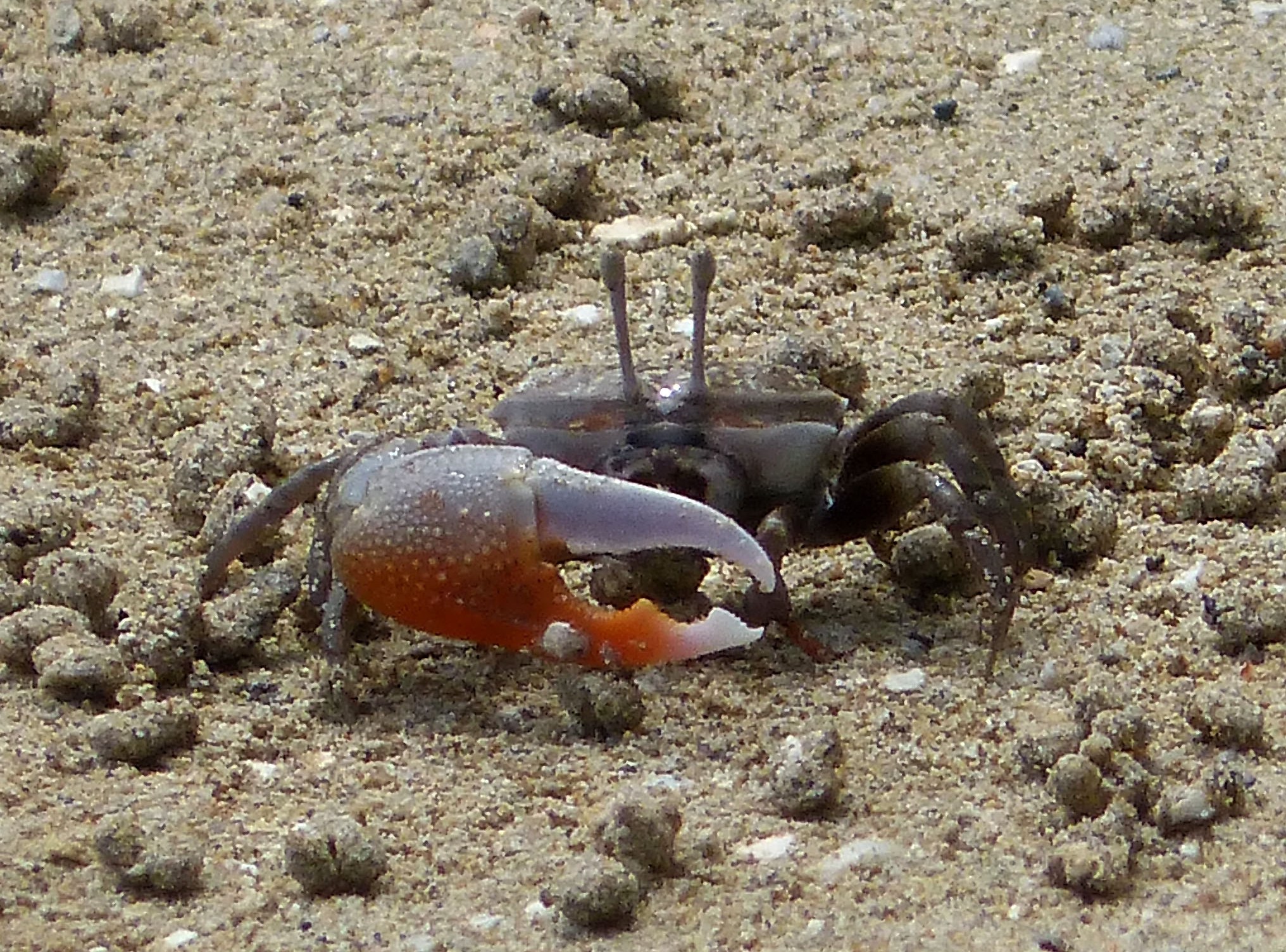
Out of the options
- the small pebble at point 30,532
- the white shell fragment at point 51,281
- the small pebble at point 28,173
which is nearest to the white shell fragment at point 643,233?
the white shell fragment at point 51,281

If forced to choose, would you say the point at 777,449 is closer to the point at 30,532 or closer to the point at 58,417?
the point at 30,532

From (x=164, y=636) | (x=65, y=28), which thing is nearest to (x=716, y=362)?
(x=164, y=636)

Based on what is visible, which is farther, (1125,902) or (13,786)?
(13,786)

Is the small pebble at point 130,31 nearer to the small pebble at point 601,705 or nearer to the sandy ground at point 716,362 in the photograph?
the sandy ground at point 716,362

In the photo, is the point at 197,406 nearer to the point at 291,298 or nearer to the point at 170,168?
the point at 291,298

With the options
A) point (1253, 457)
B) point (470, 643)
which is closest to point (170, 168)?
point (470, 643)

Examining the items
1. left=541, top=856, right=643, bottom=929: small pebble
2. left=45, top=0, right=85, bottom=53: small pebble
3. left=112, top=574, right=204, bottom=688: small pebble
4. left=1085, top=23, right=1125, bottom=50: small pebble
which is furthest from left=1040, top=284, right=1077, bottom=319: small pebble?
left=45, top=0, right=85, bottom=53: small pebble

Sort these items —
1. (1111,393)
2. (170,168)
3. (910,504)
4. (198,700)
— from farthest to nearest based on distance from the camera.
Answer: (170,168), (1111,393), (910,504), (198,700)
